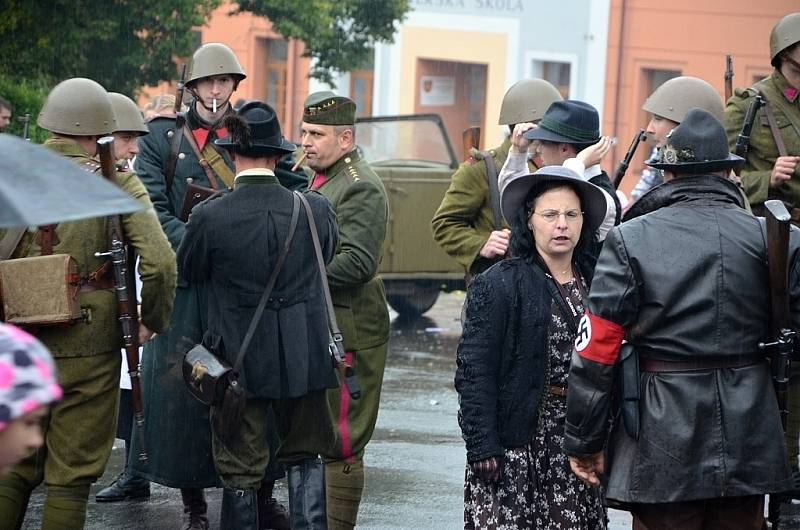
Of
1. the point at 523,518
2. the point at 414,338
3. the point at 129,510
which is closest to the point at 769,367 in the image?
the point at 523,518

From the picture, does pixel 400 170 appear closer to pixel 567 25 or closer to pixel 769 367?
pixel 769 367

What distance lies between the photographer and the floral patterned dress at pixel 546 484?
15.9 ft

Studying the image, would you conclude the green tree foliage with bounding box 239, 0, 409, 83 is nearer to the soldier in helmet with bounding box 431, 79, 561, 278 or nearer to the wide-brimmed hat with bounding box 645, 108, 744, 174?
the soldier in helmet with bounding box 431, 79, 561, 278

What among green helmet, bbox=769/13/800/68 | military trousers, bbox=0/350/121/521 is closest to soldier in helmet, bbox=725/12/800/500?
green helmet, bbox=769/13/800/68

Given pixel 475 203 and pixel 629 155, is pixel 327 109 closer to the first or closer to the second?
pixel 475 203

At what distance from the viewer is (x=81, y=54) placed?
1539 centimetres

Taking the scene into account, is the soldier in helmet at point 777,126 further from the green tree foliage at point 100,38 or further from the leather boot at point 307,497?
the green tree foliage at point 100,38

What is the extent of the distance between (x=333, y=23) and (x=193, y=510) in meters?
16.2

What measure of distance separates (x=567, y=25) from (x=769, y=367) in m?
24.0

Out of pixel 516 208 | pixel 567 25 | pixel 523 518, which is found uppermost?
pixel 567 25

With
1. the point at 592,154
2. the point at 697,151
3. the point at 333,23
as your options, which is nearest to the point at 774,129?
the point at 592,154

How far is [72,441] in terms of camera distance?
5.45 metres

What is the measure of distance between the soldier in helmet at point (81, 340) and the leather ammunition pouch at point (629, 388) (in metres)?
1.99

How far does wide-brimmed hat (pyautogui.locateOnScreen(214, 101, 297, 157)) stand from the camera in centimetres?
557
